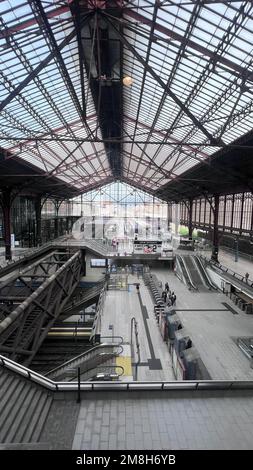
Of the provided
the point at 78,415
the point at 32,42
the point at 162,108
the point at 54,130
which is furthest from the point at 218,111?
the point at 78,415

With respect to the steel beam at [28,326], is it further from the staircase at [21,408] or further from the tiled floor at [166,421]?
the tiled floor at [166,421]

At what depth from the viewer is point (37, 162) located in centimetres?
3069

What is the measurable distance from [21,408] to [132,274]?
25.9m

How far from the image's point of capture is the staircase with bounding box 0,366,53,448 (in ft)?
22.8

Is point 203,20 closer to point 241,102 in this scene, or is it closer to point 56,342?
point 241,102

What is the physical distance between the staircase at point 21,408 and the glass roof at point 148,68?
35.2ft

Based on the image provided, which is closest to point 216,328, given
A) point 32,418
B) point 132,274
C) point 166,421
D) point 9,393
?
point 166,421

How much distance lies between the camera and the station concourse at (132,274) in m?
7.52

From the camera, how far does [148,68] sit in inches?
466

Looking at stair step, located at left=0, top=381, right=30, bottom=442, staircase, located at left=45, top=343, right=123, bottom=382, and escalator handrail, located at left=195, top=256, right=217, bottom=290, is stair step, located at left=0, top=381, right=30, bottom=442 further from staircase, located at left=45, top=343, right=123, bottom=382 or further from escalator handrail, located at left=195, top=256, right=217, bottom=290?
escalator handrail, located at left=195, top=256, right=217, bottom=290

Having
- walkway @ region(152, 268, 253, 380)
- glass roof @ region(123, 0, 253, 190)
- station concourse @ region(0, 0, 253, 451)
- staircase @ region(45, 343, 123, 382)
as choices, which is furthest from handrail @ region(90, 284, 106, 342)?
glass roof @ region(123, 0, 253, 190)

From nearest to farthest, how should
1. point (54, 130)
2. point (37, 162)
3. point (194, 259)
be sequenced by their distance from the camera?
point (54, 130)
point (37, 162)
point (194, 259)

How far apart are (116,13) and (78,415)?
14.6m

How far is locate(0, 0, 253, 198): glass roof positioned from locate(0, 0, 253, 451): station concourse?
78 millimetres
